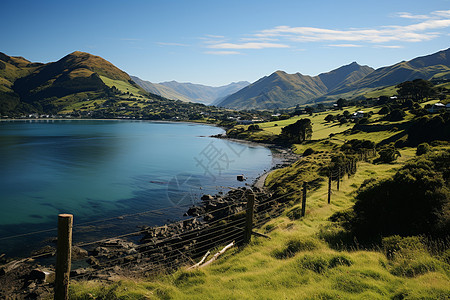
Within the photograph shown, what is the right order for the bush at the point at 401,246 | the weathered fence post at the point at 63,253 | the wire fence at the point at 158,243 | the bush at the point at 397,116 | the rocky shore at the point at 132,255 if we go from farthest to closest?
1. the bush at the point at 397,116
2. the wire fence at the point at 158,243
3. the rocky shore at the point at 132,255
4. the bush at the point at 401,246
5. the weathered fence post at the point at 63,253

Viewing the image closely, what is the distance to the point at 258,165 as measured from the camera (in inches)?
2982

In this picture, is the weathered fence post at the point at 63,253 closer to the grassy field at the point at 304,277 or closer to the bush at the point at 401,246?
the grassy field at the point at 304,277

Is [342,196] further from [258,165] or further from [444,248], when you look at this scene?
[258,165]

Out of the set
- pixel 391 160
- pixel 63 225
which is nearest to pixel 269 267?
pixel 63 225

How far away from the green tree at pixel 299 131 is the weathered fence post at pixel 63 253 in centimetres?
10734

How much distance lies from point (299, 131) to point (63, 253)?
109479 millimetres

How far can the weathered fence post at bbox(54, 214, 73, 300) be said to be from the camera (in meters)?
7.29

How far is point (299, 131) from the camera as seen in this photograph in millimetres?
111188

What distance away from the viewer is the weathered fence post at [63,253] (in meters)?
7.29

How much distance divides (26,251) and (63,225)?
23.7 meters

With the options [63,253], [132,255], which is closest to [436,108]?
[132,255]

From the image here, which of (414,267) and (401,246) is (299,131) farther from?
(414,267)

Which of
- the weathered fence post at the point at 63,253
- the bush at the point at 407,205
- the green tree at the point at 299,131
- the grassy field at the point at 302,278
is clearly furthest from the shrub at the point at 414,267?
the green tree at the point at 299,131

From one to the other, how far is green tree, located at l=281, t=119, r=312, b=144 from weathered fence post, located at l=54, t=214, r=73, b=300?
10734cm
